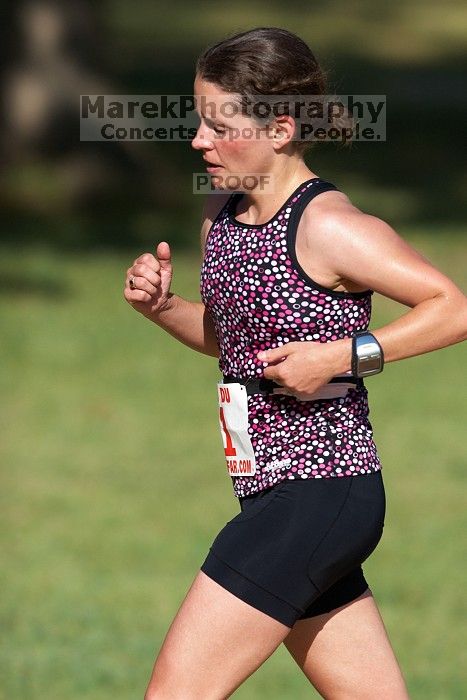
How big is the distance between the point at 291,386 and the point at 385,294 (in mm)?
309

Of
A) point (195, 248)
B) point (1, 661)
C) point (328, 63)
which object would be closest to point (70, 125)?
point (195, 248)

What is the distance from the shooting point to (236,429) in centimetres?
349

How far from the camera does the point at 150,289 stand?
3.66 meters

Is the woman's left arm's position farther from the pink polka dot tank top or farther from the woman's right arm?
the woman's right arm

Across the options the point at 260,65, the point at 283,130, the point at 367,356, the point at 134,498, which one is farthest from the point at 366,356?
the point at 134,498

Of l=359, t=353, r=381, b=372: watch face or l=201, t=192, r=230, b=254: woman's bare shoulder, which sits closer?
l=359, t=353, r=381, b=372: watch face

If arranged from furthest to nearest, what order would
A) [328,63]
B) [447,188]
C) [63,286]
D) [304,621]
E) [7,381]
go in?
1. [447,188]
2. [63,286]
3. [7,381]
4. [328,63]
5. [304,621]

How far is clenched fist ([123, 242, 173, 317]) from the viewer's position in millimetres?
3650

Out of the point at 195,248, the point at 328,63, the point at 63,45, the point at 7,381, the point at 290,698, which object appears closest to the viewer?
the point at 328,63

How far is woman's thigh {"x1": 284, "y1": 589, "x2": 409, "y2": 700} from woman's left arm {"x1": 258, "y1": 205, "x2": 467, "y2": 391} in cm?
70

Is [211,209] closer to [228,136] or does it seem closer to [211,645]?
[228,136]

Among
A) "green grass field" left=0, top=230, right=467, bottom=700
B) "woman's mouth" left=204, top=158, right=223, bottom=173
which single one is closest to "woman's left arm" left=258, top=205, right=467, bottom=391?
"woman's mouth" left=204, top=158, right=223, bottom=173

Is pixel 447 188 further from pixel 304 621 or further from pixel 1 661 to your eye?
pixel 304 621

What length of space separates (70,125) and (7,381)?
7218 mm
